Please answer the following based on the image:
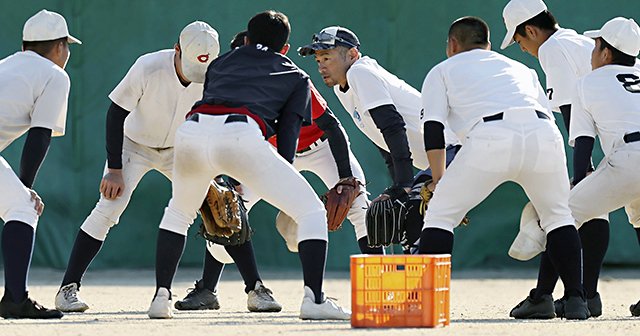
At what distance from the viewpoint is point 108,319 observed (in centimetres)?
663

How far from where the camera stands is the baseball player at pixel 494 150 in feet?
20.1

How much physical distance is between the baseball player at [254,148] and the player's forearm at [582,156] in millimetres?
1478

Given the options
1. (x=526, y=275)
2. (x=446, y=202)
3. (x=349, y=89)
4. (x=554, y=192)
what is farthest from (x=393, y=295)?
(x=526, y=275)

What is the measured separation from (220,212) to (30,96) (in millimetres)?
1148

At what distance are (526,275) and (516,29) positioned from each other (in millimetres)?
4553

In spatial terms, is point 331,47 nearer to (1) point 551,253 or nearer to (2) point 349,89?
(2) point 349,89

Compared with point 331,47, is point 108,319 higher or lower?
lower

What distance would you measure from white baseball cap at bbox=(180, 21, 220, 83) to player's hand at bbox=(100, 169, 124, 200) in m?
0.76

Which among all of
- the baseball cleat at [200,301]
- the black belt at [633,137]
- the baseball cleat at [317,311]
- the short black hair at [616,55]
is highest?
the short black hair at [616,55]

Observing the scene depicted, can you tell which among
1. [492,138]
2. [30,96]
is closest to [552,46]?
[492,138]

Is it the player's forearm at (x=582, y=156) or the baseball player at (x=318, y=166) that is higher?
the player's forearm at (x=582, y=156)

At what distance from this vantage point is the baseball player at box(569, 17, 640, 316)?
666 centimetres

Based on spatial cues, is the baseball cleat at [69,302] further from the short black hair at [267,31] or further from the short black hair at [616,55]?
the short black hair at [616,55]

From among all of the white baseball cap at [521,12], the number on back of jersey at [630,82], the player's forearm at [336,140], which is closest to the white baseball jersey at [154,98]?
the player's forearm at [336,140]
